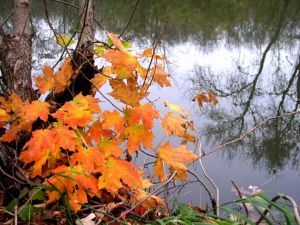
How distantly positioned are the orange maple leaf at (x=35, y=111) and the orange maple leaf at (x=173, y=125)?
0.60 metres

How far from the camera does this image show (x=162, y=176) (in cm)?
188

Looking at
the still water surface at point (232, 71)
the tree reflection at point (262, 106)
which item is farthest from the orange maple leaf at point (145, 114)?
the tree reflection at point (262, 106)

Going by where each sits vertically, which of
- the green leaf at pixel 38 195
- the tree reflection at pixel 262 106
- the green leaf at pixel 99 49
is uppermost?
the green leaf at pixel 99 49

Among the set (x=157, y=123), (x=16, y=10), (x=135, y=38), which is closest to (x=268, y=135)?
(x=157, y=123)

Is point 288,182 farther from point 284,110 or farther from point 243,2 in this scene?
point 243,2

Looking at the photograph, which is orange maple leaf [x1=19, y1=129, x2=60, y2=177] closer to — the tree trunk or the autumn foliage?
the autumn foliage

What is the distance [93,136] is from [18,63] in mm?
603

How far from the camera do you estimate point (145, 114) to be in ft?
5.48

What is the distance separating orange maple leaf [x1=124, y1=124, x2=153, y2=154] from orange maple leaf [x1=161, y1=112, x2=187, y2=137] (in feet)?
0.64

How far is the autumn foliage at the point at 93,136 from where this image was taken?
1477 millimetres

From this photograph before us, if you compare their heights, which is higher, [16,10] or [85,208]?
[16,10]

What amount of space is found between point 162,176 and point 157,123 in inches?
88.1

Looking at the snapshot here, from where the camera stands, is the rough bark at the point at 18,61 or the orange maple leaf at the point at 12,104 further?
the rough bark at the point at 18,61

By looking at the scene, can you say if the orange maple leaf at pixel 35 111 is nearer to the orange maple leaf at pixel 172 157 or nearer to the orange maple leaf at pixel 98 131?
the orange maple leaf at pixel 98 131
